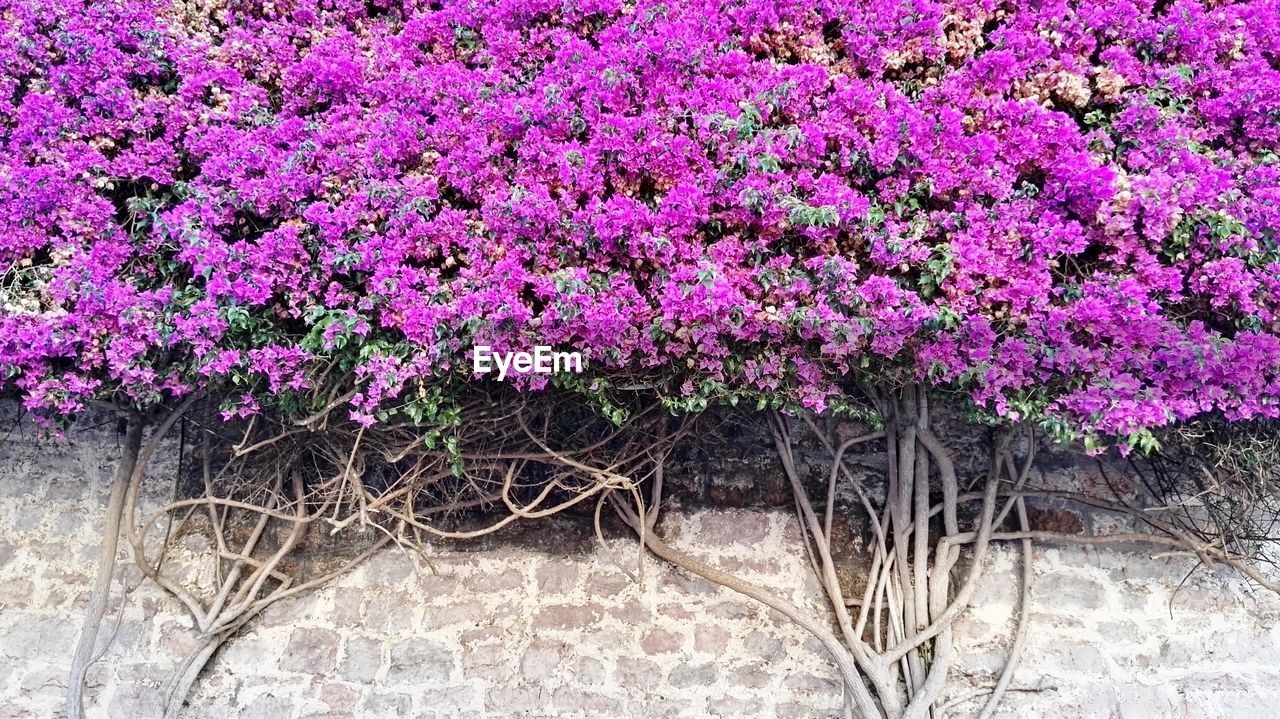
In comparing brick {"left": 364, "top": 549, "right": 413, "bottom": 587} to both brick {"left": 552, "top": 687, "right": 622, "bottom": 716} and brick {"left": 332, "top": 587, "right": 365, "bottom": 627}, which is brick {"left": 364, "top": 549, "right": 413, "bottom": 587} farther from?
brick {"left": 552, "top": 687, "right": 622, "bottom": 716}

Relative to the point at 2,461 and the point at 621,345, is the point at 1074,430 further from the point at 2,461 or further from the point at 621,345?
the point at 2,461

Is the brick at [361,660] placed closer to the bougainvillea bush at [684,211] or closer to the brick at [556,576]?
the brick at [556,576]

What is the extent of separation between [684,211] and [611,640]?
1583 mm

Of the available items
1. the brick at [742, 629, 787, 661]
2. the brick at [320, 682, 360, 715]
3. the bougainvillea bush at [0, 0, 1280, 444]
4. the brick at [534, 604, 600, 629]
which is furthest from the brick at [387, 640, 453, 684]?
the brick at [742, 629, 787, 661]

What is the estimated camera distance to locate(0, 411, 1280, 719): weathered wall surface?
2.70 m

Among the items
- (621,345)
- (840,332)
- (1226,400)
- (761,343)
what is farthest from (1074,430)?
(621,345)

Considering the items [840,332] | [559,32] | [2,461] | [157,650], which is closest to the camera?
[840,332]

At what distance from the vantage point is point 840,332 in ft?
7.01

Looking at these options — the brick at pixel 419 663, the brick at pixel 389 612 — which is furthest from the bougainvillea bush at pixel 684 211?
the brick at pixel 419 663

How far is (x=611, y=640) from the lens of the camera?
278 cm

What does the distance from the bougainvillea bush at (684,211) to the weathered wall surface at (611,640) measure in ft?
2.58

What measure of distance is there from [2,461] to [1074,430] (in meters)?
3.93

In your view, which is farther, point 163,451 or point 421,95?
point 163,451

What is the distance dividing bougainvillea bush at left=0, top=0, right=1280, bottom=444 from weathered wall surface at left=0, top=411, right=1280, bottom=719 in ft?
2.58
